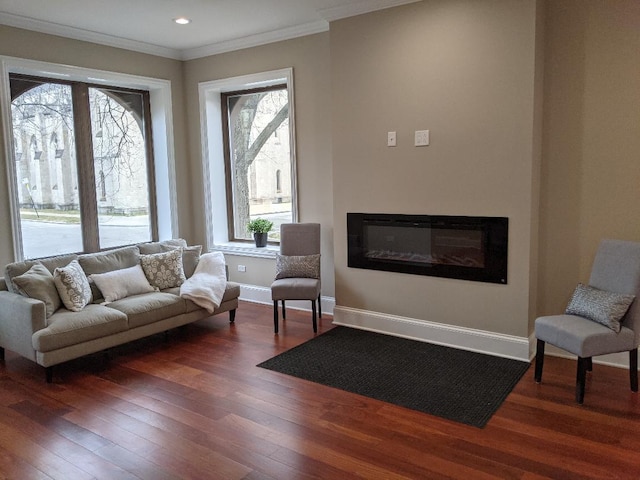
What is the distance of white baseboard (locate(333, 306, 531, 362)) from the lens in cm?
398

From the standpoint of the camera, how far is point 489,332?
13.4 ft

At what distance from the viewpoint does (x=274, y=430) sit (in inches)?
117

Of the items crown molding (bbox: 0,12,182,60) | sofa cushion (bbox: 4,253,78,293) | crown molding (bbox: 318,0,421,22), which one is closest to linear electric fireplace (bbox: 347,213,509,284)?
crown molding (bbox: 318,0,421,22)

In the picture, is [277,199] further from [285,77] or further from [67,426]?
[67,426]

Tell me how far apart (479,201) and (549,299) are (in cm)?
97

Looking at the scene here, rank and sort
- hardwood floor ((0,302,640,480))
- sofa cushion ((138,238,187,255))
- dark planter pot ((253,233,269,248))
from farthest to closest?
dark planter pot ((253,233,269,248)) < sofa cushion ((138,238,187,255)) < hardwood floor ((0,302,640,480))

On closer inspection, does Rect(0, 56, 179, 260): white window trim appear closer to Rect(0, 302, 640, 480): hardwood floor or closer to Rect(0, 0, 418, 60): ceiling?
Rect(0, 0, 418, 60): ceiling

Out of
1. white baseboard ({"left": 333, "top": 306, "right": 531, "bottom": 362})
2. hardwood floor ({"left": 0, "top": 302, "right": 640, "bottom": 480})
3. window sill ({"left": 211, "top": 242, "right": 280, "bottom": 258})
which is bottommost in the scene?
hardwood floor ({"left": 0, "top": 302, "right": 640, "bottom": 480})

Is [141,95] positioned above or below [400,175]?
above

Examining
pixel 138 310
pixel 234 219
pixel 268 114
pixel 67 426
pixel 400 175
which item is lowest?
pixel 67 426

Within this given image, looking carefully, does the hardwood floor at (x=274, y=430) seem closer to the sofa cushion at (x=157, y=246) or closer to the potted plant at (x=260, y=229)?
the sofa cushion at (x=157, y=246)

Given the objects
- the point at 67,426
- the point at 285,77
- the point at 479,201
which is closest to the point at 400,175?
the point at 479,201

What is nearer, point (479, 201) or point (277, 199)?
point (479, 201)

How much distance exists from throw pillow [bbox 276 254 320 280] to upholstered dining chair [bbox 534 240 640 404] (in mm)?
2105
